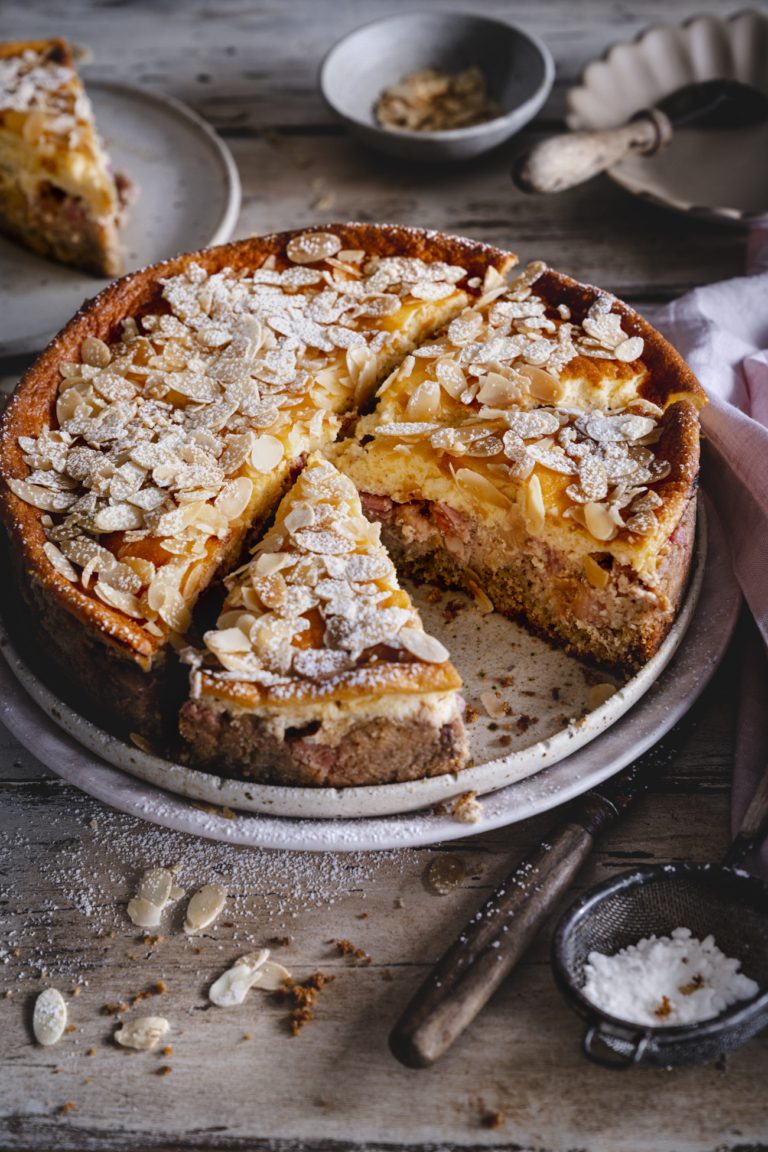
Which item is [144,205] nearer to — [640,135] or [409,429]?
[640,135]

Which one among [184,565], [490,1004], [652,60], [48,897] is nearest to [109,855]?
[48,897]

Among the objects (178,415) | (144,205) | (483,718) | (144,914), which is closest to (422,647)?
(483,718)

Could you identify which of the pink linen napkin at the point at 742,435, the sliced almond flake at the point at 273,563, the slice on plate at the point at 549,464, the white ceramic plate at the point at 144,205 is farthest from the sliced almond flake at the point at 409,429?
the white ceramic plate at the point at 144,205

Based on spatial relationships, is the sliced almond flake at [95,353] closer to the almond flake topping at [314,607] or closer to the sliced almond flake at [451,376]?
the almond flake topping at [314,607]

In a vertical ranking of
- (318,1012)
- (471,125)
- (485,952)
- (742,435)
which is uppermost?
(471,125)

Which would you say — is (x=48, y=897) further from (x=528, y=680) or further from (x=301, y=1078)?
(x=528, y=680)

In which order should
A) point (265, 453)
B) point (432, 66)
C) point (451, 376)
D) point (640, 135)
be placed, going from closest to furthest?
point (265, 453) → point (451, 376) → point (640, 135) → point (432, 66)
